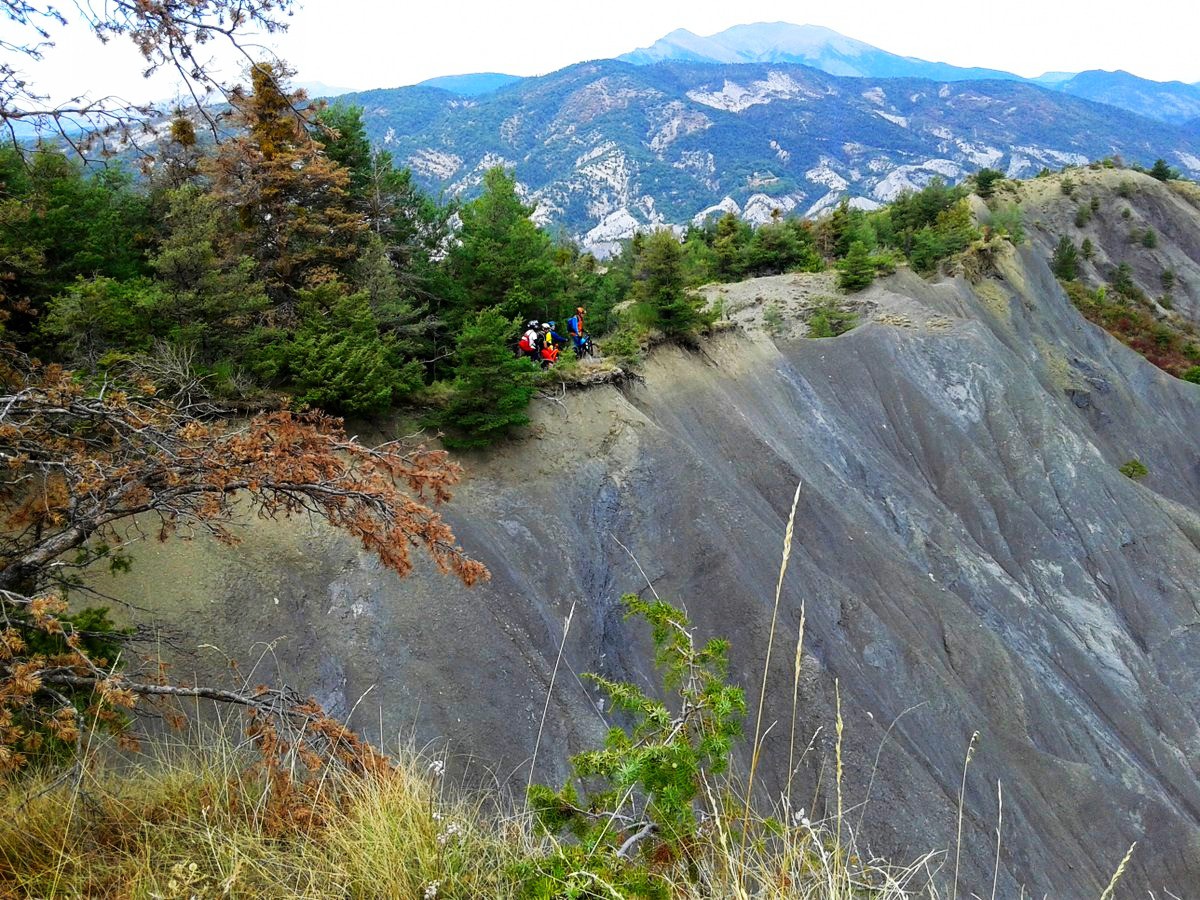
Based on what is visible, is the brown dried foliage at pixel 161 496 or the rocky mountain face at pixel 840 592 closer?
the brown dried foliage at pixel 161 496

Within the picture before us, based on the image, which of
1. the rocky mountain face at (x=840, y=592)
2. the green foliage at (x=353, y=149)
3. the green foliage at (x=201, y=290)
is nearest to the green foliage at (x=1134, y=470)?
the rocky mountain face at (x=840, y=592)

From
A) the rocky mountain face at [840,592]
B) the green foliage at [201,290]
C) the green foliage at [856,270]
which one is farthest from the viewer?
the green foliage at [856,270]

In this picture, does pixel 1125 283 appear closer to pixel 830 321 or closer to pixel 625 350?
pixel 830 321

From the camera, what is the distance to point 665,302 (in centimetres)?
2372

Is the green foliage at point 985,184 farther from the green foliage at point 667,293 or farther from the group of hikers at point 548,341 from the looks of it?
the group of hikers at point 548,341

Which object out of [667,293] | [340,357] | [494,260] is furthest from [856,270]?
[340,357]

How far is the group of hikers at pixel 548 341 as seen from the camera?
68.1 feet

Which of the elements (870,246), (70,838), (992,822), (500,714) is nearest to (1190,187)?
(870,246)

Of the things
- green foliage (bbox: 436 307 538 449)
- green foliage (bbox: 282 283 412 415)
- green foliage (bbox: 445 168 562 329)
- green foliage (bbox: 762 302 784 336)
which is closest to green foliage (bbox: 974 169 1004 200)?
green foliage (bbox: 762 302 784 336)

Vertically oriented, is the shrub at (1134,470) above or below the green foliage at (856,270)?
below

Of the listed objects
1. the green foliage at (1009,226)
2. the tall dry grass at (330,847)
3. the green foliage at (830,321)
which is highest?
the green foliage at (1009,226)

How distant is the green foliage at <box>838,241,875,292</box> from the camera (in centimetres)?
3428

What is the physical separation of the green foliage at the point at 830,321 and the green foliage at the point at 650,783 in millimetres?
30120

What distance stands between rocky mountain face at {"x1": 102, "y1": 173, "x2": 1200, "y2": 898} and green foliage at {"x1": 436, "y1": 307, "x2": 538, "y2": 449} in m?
1.01
